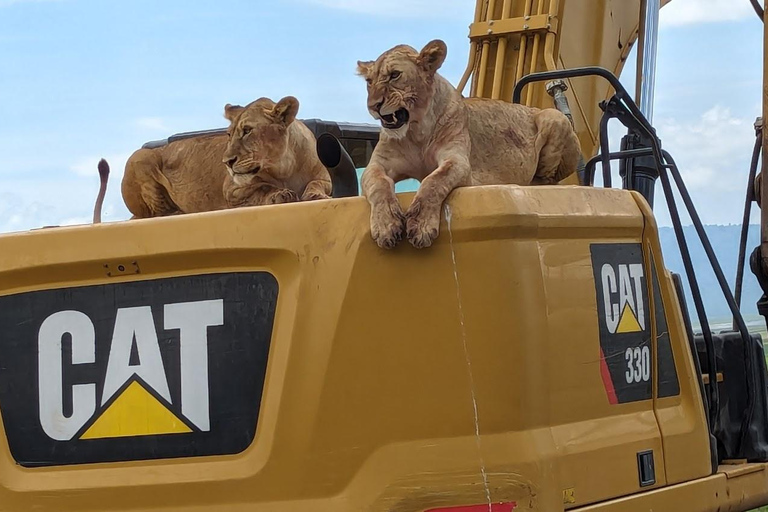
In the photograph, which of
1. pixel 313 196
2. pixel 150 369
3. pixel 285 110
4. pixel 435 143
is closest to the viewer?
pixel 150 369

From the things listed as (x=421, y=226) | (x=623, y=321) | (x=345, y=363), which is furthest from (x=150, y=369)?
(x=623, y=321)

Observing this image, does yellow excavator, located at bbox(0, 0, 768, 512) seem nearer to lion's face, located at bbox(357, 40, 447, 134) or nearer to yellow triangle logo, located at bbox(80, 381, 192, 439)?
yellow triangle logo, located at bbox(80, 381, 192, 439)

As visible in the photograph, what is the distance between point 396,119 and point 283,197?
2.32 ft

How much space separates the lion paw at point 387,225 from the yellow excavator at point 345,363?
3cm

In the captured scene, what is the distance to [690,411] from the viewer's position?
3.51 metres

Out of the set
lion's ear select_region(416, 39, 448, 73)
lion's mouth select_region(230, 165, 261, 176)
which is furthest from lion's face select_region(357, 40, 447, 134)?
lion's mouth select_region(230, 165, 261, 176)

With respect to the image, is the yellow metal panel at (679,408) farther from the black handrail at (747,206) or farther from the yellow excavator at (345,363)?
the black handrail at (747,206)

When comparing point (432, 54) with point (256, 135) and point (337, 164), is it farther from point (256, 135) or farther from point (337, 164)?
Answer: point (256, 135)

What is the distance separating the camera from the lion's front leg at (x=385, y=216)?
2.94 meters

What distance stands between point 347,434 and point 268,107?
57.0 inches

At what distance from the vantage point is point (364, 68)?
342 centimetres

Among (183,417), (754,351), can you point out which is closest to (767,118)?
(754,351)

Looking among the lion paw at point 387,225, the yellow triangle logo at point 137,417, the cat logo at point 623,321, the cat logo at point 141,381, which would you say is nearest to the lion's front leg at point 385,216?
the lion paw at point 387,225

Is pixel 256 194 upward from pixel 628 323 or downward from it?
upward
